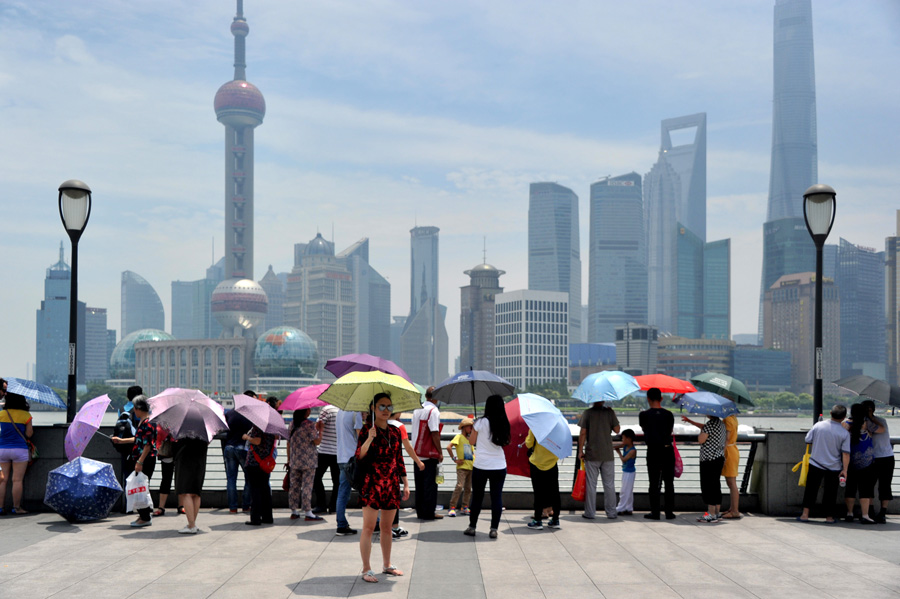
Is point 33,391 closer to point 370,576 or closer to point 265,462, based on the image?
point 265,462

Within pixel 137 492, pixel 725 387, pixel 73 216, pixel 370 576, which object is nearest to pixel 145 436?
pixel 137 492

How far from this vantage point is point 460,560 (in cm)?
994

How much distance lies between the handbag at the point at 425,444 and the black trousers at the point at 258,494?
2.17m

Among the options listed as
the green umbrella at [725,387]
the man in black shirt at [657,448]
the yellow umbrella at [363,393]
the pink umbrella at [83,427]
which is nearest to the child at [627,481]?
the man in black shirt at [657,448]

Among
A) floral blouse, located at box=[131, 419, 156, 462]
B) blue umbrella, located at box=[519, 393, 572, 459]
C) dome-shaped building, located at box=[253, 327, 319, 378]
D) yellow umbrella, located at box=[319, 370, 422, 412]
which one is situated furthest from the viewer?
dome-shaped building, located at box=[253, 327, 319, 378]

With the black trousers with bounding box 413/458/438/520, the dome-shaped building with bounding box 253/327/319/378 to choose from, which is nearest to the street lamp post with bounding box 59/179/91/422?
the black trousers with bounding box 413/458/438/520

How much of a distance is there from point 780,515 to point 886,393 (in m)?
2.45

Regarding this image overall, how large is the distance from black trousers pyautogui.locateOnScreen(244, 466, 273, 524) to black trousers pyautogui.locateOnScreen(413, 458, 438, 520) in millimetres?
2128

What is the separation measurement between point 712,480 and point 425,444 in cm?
427

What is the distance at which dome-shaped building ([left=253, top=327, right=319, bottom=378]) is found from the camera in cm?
18025

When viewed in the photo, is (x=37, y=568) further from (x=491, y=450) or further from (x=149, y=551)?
(x=491, y=450)

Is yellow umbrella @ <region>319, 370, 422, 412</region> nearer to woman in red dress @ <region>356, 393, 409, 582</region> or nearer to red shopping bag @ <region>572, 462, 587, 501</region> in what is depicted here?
woman in red dress @ <region>356, 393, 409, 582</region>

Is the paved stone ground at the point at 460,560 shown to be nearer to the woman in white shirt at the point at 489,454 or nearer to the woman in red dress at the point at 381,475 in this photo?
the woman in red dress at the point at 381,475

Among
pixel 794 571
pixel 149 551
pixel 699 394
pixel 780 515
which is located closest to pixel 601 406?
pixel 699 394
